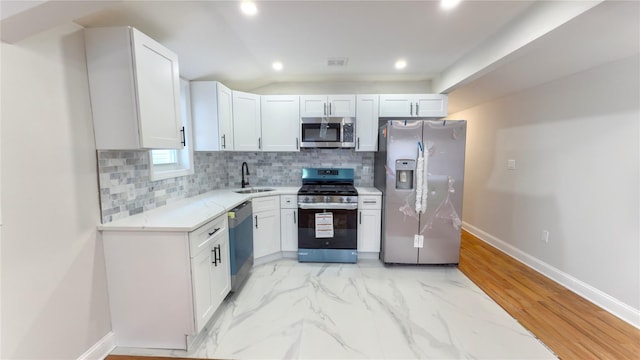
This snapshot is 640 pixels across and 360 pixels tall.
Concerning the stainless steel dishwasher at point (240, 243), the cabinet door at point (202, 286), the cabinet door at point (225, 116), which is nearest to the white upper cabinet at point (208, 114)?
the cabinet door at point (225, 116)

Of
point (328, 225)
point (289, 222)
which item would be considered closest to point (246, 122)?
point (289, 222)

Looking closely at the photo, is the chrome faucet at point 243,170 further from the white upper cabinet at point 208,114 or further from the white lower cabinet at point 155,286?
the white lower cabinet at point 155,286

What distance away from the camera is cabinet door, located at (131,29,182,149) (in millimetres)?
1604

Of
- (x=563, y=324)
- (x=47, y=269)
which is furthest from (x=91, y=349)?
(x=563, y=324)

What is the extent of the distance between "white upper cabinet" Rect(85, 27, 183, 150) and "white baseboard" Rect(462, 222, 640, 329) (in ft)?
12.9

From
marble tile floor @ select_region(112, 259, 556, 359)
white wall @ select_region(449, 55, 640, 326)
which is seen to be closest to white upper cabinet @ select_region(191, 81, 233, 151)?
marble tile floor @ select_region(112, 259, 556, 359)

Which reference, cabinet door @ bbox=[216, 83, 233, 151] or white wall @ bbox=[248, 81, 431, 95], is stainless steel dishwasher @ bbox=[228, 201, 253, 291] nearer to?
cabinet door @ bbox=[216, 83, 233, 151]

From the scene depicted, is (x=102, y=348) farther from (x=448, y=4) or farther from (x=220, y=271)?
(x=448, y=4)

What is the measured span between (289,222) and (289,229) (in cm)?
9

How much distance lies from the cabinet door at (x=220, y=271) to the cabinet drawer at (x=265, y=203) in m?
0.71

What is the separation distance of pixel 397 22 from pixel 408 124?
3.60 ft

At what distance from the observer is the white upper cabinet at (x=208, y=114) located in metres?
2.79

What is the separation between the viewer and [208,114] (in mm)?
2816

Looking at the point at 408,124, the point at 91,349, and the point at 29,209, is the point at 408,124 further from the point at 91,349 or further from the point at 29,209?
the point at 91,349
